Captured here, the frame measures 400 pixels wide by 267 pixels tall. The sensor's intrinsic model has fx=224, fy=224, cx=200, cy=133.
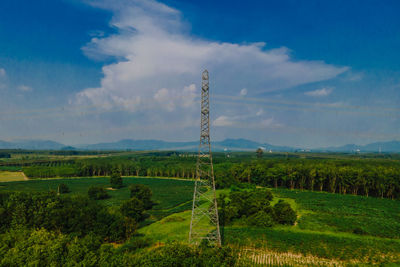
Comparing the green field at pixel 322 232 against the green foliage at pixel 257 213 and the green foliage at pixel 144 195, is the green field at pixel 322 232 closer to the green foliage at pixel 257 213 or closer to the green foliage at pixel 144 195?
the green foliage at pixel 257 213

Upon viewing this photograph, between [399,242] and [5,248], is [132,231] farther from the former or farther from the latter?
[399,242]

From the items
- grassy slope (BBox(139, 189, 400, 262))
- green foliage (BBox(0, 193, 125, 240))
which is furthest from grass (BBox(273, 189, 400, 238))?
green foliage (BBox(0, 193, 125, 240))

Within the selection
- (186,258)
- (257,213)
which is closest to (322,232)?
(257,213)

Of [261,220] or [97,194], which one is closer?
[261,220]

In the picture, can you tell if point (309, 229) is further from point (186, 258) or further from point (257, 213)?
point (186, 258)

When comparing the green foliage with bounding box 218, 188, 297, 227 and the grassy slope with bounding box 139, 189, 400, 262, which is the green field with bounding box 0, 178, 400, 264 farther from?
the green foliage with bounding box 218, 188, 297, 227

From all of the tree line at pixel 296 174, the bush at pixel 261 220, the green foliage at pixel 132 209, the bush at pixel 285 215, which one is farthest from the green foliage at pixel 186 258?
the tree line at pixel 296 174

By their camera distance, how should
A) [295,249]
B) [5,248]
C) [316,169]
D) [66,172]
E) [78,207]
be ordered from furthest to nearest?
[66,172]
[316,169]
[78,207]
[295,249]
[5,248]

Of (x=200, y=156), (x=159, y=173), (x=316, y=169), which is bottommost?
(x=159, y=173)

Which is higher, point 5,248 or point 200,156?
point 200,156

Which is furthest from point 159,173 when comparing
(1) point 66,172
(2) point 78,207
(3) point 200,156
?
(3) point 200,156

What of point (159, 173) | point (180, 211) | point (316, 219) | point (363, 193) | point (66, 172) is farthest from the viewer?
point (159, 173)
